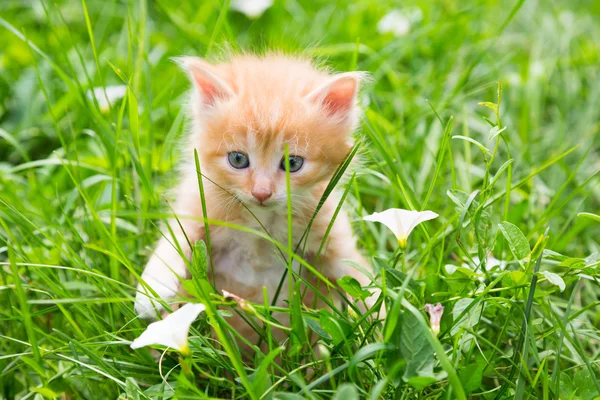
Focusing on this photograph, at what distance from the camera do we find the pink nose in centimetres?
171

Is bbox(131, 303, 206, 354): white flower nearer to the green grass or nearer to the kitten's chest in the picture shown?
the green grass

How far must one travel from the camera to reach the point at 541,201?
273 cm

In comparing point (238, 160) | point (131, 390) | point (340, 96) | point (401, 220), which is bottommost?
point (131, 390)

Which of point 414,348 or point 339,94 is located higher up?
point 339,94

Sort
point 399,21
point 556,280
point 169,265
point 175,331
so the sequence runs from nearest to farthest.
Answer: point 175,331 → point 556,280 → point 169,265 → point 399,21

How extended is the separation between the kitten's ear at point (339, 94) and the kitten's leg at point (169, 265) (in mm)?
481

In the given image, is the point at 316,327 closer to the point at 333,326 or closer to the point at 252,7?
the point at 333,326

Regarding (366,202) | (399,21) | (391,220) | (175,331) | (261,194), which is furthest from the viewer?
(399,21)

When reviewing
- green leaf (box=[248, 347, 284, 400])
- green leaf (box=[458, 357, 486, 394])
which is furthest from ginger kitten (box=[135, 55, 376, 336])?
green leaf (box=[458, 357, 486, 394])

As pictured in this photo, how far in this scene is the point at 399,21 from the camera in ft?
12.1

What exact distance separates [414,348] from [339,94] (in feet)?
2.58

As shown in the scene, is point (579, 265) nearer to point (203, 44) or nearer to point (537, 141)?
point (537, 141)

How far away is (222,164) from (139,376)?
61 cm

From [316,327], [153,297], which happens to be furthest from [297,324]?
[153,297]
